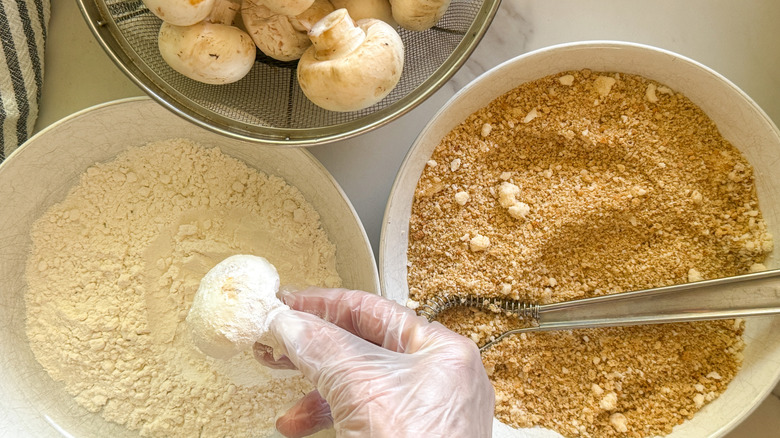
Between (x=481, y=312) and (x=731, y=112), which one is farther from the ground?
(x=731, y=112)

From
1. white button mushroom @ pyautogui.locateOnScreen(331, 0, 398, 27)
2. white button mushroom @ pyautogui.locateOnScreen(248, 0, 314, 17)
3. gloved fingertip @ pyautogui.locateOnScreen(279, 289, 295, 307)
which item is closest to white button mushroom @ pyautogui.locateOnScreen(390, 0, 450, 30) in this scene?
white button mushroom @ pyautogui.locateOnScreen(331, 0, 398, 27)

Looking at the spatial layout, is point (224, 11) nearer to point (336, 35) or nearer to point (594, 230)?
point (336, 35)

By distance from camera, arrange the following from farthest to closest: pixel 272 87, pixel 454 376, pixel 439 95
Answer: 1. pixel 439 95
2. pixel 272 87
3. pixel 454 376

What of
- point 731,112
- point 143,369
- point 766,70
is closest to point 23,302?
point 143,369

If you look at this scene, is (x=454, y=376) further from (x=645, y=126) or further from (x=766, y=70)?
(x=766, y=70)

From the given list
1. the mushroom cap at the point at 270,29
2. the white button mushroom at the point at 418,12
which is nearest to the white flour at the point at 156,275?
the mushroom cap at the point at 270,29

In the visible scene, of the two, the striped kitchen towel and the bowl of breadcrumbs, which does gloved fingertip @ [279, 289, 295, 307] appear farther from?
the striped kitchen towel
